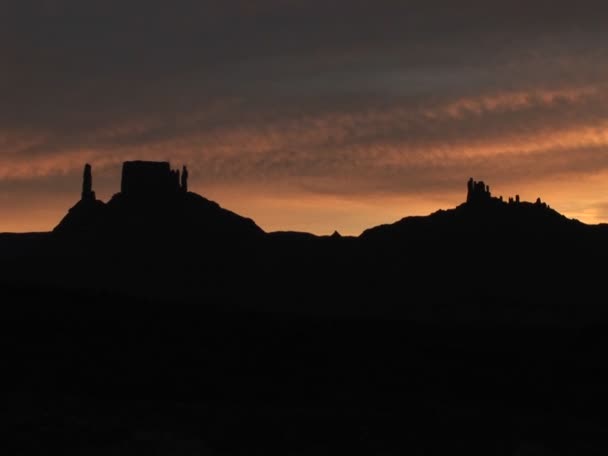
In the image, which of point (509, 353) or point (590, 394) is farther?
point (509, 353)

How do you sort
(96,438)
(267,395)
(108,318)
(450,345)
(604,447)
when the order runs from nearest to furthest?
(96,438)
(604,447)
(267,395)
(108,318)
(450,345)

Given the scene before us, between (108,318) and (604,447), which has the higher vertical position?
(108,318)

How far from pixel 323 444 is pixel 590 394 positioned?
58.4 ft

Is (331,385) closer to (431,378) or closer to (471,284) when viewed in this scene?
(431,378)

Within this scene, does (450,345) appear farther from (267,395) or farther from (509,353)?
(267,395)

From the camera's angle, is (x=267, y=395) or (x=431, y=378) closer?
(x=267, y=395)

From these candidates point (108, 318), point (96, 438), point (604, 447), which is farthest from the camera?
point (108, 318)

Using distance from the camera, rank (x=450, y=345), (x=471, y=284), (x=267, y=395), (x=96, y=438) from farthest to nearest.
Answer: (x=471, y=284)
(x=450, y=345)
(x=267, y=395)
(x=96, y=438)

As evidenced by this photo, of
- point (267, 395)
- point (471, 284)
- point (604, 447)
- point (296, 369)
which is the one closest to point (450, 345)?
point (296, 369)

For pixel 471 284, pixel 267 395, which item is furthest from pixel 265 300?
pixel 267 395

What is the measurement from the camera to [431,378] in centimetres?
4400

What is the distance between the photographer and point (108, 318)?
158 feet

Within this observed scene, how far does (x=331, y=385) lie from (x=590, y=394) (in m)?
11.3

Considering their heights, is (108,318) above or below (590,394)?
above
